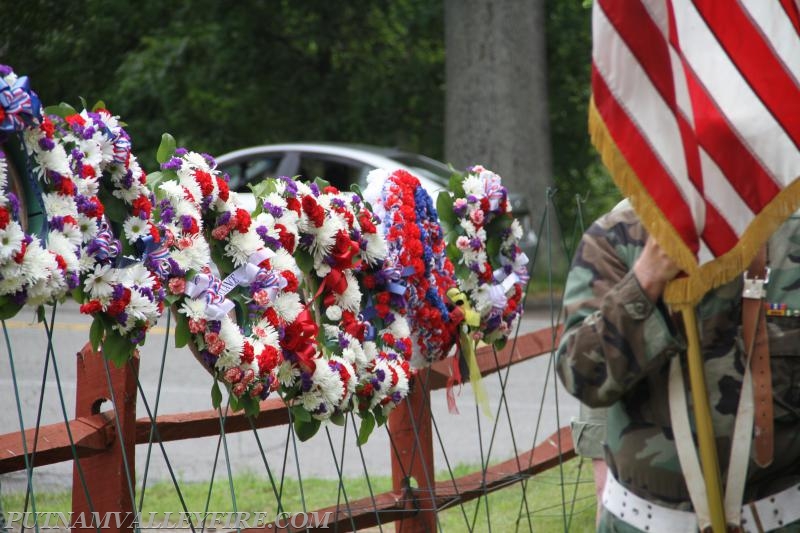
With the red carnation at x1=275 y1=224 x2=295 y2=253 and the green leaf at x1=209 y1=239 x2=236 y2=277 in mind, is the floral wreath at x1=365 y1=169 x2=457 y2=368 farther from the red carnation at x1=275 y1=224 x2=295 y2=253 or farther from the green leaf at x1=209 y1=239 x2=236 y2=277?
the green leaf at x1=209 y1=239 x2=236 y2=277

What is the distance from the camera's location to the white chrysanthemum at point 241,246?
311 centimetres

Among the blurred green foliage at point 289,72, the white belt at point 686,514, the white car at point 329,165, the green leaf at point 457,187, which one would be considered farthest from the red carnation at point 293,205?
the blurred green foliage at point 289,72

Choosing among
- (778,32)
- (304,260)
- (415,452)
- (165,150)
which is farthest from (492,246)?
(778,32)

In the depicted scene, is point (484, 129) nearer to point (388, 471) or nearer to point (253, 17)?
point (253, 17)

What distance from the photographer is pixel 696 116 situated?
2.35 metres

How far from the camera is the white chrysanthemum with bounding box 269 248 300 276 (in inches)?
125

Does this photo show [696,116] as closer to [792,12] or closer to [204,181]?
[792,12]

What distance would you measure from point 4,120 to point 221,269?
85 centimetres

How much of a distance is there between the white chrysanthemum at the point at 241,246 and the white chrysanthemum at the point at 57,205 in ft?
1.83

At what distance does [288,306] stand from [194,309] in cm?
30

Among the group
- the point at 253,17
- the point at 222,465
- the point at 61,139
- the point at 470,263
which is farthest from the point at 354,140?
the point at 61,139

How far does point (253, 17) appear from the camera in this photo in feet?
54.1

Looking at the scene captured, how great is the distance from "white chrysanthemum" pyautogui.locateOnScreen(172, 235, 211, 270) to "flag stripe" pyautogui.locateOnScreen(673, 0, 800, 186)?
129 centimetres

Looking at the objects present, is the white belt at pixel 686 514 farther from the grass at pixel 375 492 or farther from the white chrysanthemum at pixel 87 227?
the grass at pixel 375 492
